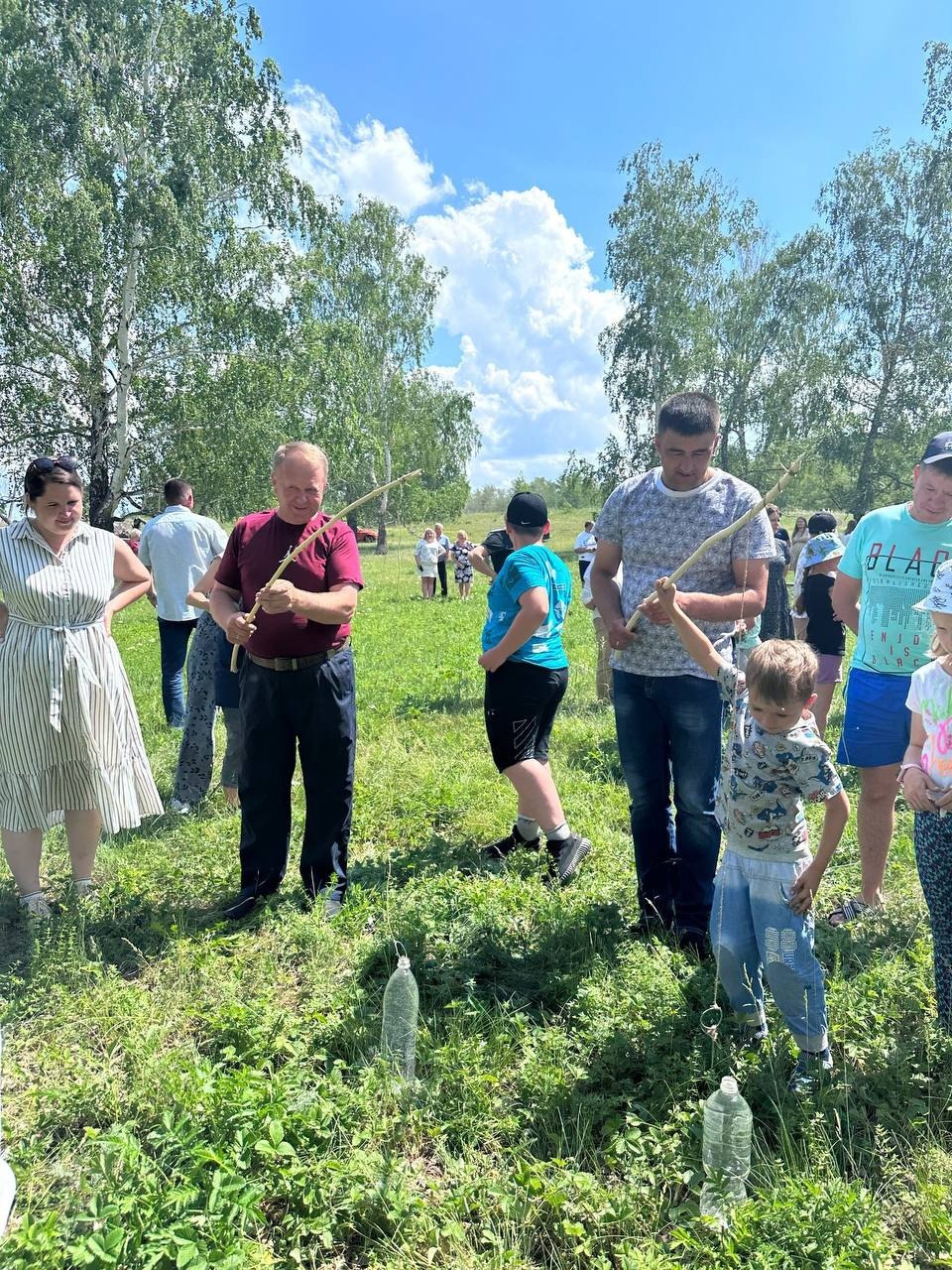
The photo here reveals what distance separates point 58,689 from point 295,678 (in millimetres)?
1202

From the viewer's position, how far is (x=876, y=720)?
361 centimetres

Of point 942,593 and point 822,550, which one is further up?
point 822,550

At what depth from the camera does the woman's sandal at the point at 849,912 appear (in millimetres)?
3742

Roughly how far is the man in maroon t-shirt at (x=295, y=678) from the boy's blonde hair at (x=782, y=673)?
6.33 ft

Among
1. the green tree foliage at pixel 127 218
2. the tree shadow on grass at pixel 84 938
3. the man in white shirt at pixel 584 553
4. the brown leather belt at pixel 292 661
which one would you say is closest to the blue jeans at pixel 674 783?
the brown leather belt at pixel 292 661

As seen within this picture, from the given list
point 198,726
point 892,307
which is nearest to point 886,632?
point 198,726

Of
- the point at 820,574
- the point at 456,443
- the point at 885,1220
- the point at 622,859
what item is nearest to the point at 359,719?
the point at 622,859

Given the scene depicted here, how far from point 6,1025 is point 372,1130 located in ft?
5.46

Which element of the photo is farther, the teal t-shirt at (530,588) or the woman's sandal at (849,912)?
the teal t-shirt at (530,588)

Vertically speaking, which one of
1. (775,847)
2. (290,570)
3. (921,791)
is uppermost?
(290,570)

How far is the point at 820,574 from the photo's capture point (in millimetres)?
6707

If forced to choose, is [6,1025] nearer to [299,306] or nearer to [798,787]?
[798,787]

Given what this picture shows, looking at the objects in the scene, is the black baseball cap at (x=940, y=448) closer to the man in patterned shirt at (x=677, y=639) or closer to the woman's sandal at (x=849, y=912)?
the man in patterned shirt at (x=677, y=639)

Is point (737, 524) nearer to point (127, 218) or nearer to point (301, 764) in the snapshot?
point (301, 764)
